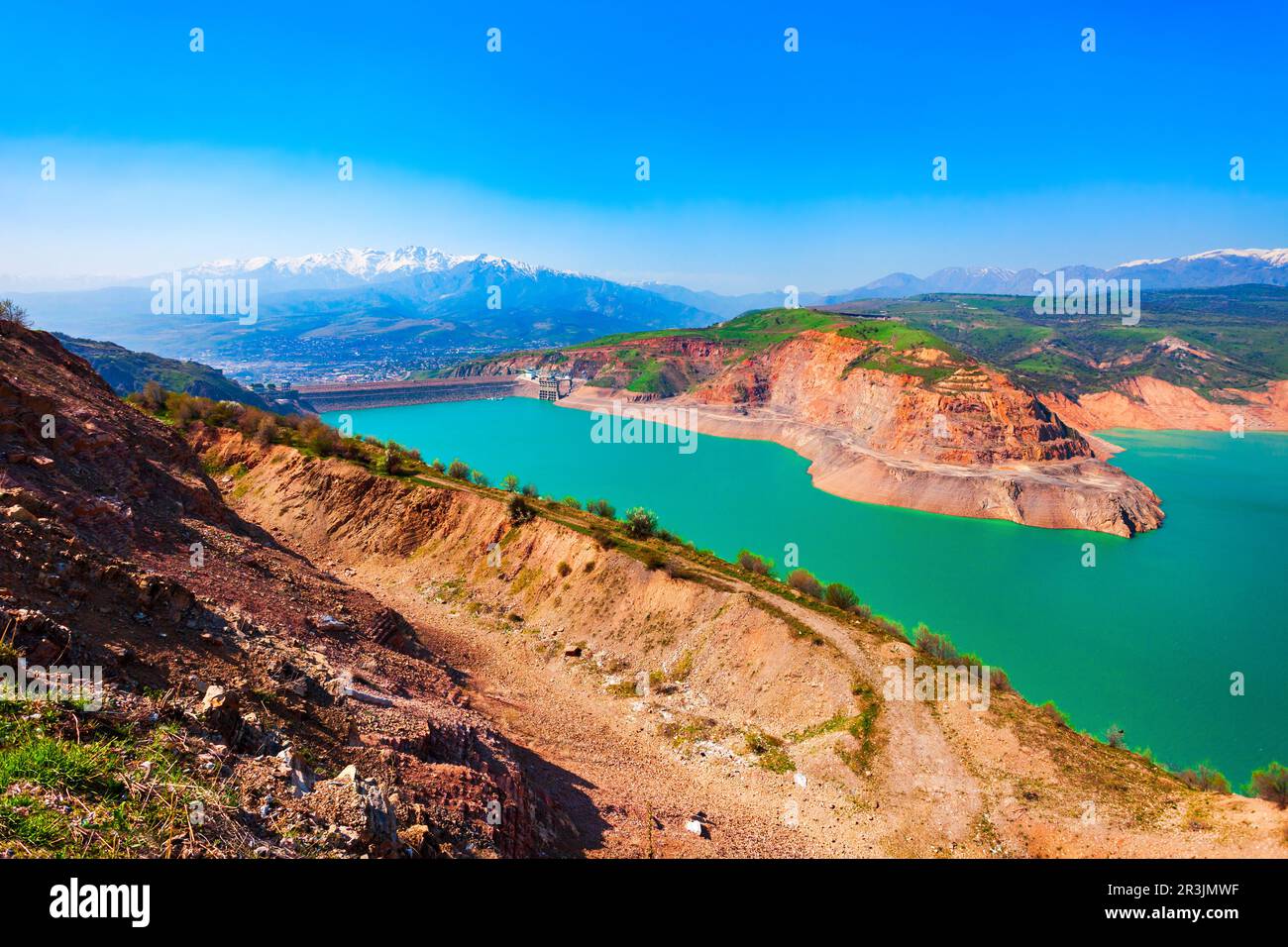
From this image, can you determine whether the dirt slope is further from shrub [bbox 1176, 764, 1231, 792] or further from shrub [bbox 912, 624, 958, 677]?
shrub [bbox 1176, 764, 1231, 792]

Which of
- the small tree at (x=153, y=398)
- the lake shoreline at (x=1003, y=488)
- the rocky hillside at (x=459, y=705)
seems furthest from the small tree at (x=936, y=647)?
the small tree at (x=153, y=398)

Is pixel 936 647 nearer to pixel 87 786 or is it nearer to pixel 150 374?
pixel 87 786

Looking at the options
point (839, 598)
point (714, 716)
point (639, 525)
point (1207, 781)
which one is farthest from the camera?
point (639, 525)

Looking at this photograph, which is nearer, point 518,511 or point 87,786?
point 87,786

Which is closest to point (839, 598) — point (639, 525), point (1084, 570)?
point (639, 525)

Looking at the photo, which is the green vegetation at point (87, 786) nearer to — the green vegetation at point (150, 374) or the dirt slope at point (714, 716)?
the dirt slope at point (714, 716)

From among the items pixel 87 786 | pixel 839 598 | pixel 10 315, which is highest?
pixel 10 315
